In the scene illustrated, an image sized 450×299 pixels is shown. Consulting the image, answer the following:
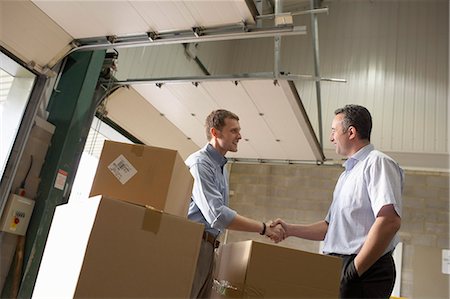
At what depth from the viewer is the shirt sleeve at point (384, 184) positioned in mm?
1685

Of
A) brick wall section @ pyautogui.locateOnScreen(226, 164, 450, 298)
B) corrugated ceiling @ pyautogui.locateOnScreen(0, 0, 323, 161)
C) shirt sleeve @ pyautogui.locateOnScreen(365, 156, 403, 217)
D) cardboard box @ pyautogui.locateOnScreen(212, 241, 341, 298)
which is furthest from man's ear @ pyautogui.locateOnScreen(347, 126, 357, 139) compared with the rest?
brick wall section @ pyautogui.locateOnScreen(226, 164, 450, 298)

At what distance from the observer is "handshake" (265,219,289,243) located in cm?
241

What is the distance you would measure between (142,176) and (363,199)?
1.01 metres

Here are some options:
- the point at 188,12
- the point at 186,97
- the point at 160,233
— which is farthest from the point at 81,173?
the point at 160,233

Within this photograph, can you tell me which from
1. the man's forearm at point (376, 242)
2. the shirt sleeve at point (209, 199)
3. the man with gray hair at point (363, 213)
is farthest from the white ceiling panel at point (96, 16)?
the man's forearm at point (376, 242)

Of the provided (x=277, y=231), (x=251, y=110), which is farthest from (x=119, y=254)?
(x=251, y=110)

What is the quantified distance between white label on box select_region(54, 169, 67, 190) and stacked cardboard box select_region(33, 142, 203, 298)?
1.56 m

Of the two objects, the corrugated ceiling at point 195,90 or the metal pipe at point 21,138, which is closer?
the corrugated ceiling at point 195,90

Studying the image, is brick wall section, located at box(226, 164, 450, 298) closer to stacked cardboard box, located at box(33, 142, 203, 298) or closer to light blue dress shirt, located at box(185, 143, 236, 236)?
light blue dress shirt, located at box(185, 143, 236, 236)

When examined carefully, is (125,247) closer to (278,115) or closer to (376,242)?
(376,242)

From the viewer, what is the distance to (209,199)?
7.02ft

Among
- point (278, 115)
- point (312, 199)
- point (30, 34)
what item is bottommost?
point (312, 199)

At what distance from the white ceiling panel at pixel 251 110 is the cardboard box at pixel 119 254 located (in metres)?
2.06

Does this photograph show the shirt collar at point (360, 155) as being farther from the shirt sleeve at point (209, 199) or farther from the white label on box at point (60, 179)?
the white label on box at point (60, 179)
